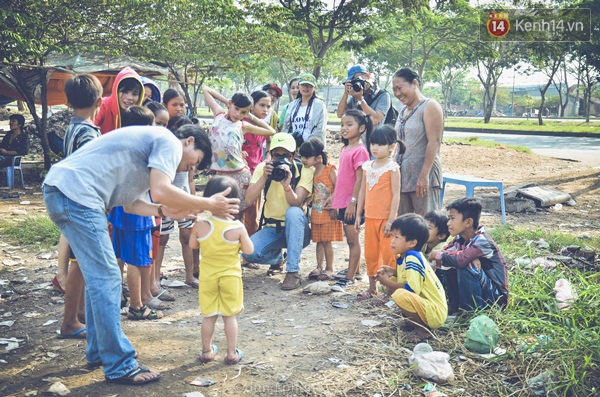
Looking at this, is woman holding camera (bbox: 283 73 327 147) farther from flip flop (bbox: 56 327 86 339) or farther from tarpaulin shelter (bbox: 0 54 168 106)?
tarpaulin shelter (bbox: 0 54 168 106)

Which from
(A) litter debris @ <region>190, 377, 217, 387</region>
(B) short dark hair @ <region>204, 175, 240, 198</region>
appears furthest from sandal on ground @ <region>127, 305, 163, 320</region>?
(B) short dark hair @ <region>204, 175, 240, 198</region>

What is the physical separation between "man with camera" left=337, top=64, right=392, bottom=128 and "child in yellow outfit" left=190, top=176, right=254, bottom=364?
2.43 meters

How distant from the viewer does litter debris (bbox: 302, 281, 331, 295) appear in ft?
15.1

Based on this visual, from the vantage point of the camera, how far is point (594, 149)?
1504cm

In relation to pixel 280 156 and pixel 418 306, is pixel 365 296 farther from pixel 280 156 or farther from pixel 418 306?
pixel 280 156

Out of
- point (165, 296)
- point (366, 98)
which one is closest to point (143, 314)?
point (165, 296)

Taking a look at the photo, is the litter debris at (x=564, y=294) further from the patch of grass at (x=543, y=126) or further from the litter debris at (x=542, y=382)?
the patch of grass at (x=543, y=126)

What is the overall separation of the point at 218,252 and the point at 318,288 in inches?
60.6

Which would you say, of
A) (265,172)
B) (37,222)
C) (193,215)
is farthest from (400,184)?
(37,222)

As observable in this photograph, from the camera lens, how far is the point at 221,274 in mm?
3262

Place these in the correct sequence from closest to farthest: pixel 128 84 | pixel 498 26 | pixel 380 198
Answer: pixel 128 84
pixel 380 198
pixel 498 26

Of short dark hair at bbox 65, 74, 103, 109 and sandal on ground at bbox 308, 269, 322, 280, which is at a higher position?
short dark hair at bbox 65, 74, 103, 109

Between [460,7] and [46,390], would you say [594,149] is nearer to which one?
[460,7]

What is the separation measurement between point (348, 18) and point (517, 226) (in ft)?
25.5
